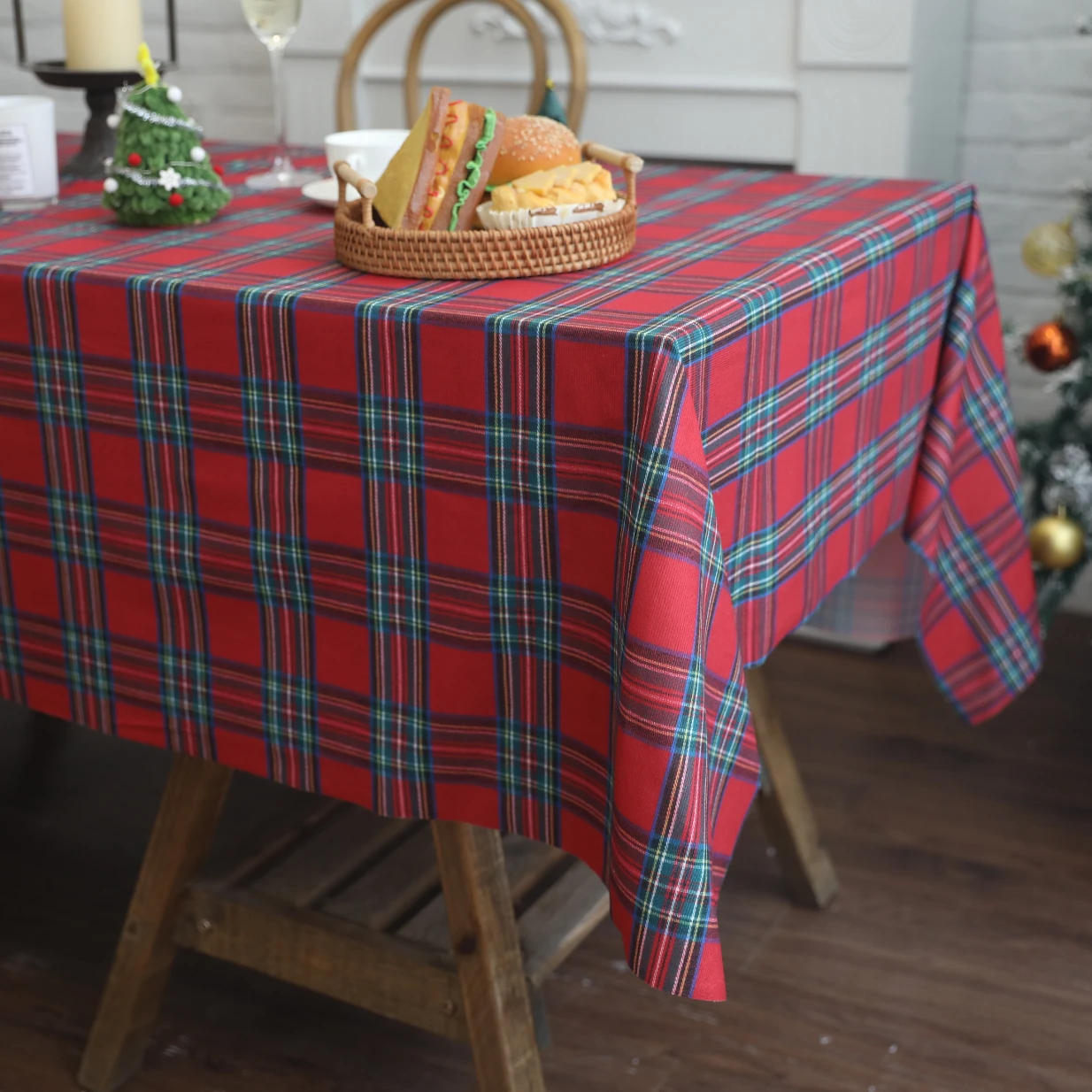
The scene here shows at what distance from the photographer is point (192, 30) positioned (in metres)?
2.78

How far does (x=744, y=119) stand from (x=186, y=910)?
4.93ft

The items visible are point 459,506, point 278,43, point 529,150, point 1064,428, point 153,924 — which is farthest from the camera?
point 1064,428

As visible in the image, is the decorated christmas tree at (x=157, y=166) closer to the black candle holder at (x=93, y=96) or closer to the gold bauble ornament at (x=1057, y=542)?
the black candle holder at (x=93, y=96)

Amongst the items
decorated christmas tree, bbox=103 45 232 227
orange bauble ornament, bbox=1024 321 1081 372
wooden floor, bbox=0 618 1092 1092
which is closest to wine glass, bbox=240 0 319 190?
decorated christmas tree, bbox=103 45 232 227

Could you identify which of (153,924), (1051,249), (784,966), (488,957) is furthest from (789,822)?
(1051,249)

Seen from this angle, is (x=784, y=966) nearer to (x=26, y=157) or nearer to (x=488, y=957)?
(x=488, y=957)

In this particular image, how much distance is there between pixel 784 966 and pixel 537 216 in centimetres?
91

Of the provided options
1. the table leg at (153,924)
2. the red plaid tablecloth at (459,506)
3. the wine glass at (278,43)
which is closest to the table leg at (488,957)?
the red plaid tablecloth at (459,506)

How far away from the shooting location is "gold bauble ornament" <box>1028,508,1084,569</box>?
1826 millimetres

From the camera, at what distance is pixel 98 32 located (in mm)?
1533

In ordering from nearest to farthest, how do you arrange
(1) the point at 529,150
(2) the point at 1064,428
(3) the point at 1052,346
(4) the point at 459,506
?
(4) the point at 459,506, (1) the point at 529,150, (3) the point at 1052,346, (2) the point at 1064,428

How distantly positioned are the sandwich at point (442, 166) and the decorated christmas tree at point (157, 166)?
25 cm

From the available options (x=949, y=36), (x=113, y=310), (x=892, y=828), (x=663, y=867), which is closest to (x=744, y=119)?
(x=949, y=36)

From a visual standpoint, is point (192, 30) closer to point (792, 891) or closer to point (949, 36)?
point (949, 36)
